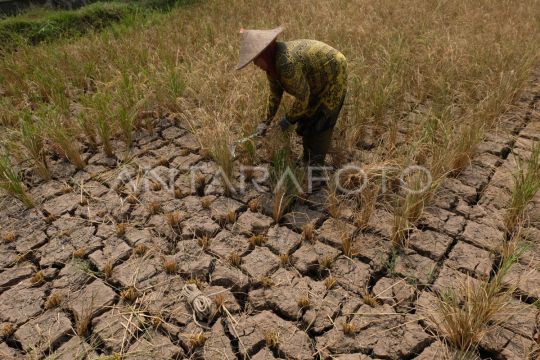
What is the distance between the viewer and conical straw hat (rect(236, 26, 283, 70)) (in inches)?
106

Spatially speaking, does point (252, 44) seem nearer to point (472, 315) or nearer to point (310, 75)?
point (310, 75)

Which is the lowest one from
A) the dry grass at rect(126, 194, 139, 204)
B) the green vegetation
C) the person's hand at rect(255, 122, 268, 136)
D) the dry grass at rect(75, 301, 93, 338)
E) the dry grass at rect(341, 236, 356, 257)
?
the dry grass at rect(75, 301, 93, 338)

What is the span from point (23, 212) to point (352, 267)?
2.24 metres

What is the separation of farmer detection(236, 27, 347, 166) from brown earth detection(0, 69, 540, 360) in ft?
1.66

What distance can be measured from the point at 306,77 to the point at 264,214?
983 millimetres

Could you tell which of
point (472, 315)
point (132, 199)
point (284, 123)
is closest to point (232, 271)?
point (132, 199)

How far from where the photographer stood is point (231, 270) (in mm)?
2500

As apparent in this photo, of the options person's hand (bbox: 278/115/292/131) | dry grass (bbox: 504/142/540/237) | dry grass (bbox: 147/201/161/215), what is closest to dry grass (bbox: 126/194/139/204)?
dry grass (bbox: 147/201/161/215)

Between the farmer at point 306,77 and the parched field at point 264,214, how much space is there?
23 cm

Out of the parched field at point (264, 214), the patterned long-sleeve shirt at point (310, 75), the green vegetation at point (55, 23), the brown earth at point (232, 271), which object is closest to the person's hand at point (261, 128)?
the parched field at point (264, 214)

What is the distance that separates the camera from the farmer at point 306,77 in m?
2.79

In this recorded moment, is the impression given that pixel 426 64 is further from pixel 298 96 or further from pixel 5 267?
pixel 5 267

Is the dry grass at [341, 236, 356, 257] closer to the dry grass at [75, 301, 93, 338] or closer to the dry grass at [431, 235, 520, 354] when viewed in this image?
the dry grass at [431, 235, 520, 354]

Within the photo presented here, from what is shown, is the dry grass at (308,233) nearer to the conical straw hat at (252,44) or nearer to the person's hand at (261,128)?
the person's hand at (261,128)
